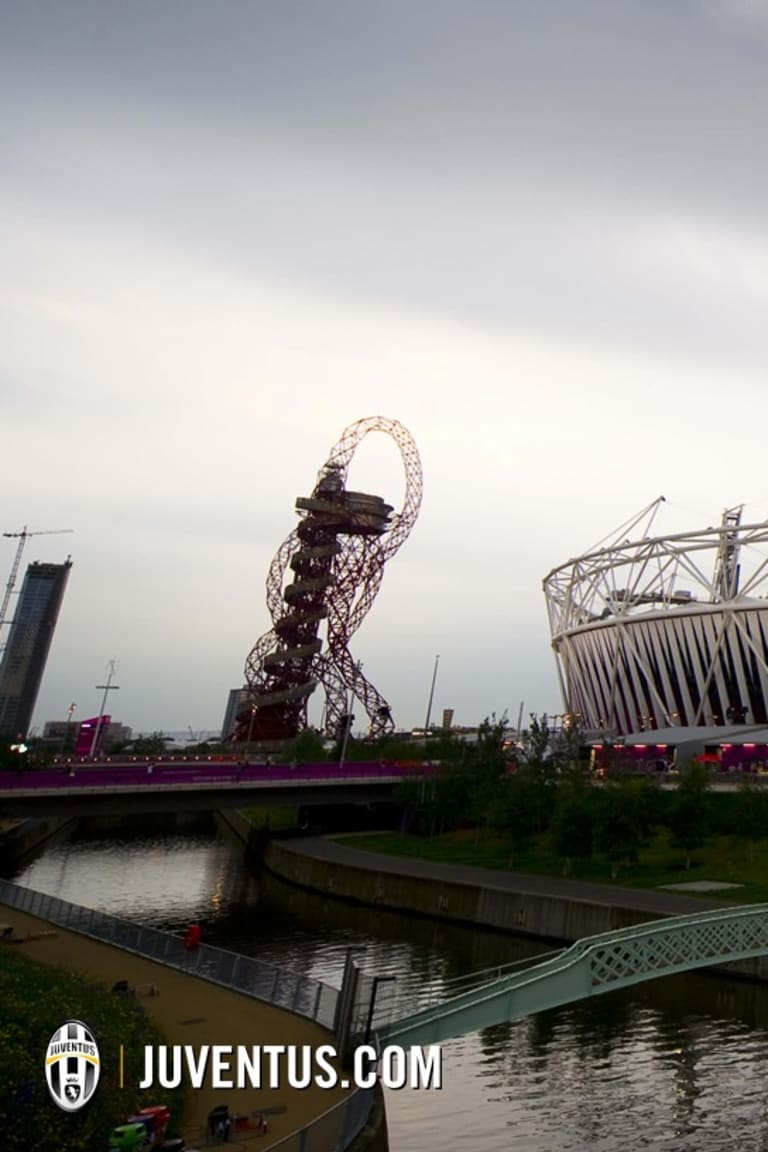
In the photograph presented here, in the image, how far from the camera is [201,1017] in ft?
73.7

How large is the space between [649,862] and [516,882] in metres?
8.07

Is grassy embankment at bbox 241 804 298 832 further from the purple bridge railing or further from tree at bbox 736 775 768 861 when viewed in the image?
tree at bbox 736 775 768 861

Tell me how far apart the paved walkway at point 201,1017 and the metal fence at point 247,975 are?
28 centimetres

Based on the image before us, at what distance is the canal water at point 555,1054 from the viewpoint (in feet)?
69.7

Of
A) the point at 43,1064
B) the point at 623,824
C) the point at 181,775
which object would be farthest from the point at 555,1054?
the point at 181,775

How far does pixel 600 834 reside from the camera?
48.4 meters

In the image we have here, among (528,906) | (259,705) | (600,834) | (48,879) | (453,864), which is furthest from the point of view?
(259,705)

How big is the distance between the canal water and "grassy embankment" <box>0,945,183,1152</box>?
6435mm

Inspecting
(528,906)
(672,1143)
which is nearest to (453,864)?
(528,906)

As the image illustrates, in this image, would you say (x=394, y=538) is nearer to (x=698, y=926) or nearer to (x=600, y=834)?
(x=600, y=834)

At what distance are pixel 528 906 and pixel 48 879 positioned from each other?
31617 mm

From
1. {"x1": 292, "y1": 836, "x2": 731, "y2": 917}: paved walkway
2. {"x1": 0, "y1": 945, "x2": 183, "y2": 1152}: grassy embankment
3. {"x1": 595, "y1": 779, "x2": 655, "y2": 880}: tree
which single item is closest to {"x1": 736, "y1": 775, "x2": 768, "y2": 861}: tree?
{"x1": 595, "y1": 779, "x2": 655, "y2": 880}: tree

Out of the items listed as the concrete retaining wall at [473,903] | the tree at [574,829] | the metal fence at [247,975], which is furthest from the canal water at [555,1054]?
the tree at [574,829]

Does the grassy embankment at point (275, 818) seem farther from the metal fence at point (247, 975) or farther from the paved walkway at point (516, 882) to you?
the metal fence at point (247, 975)
